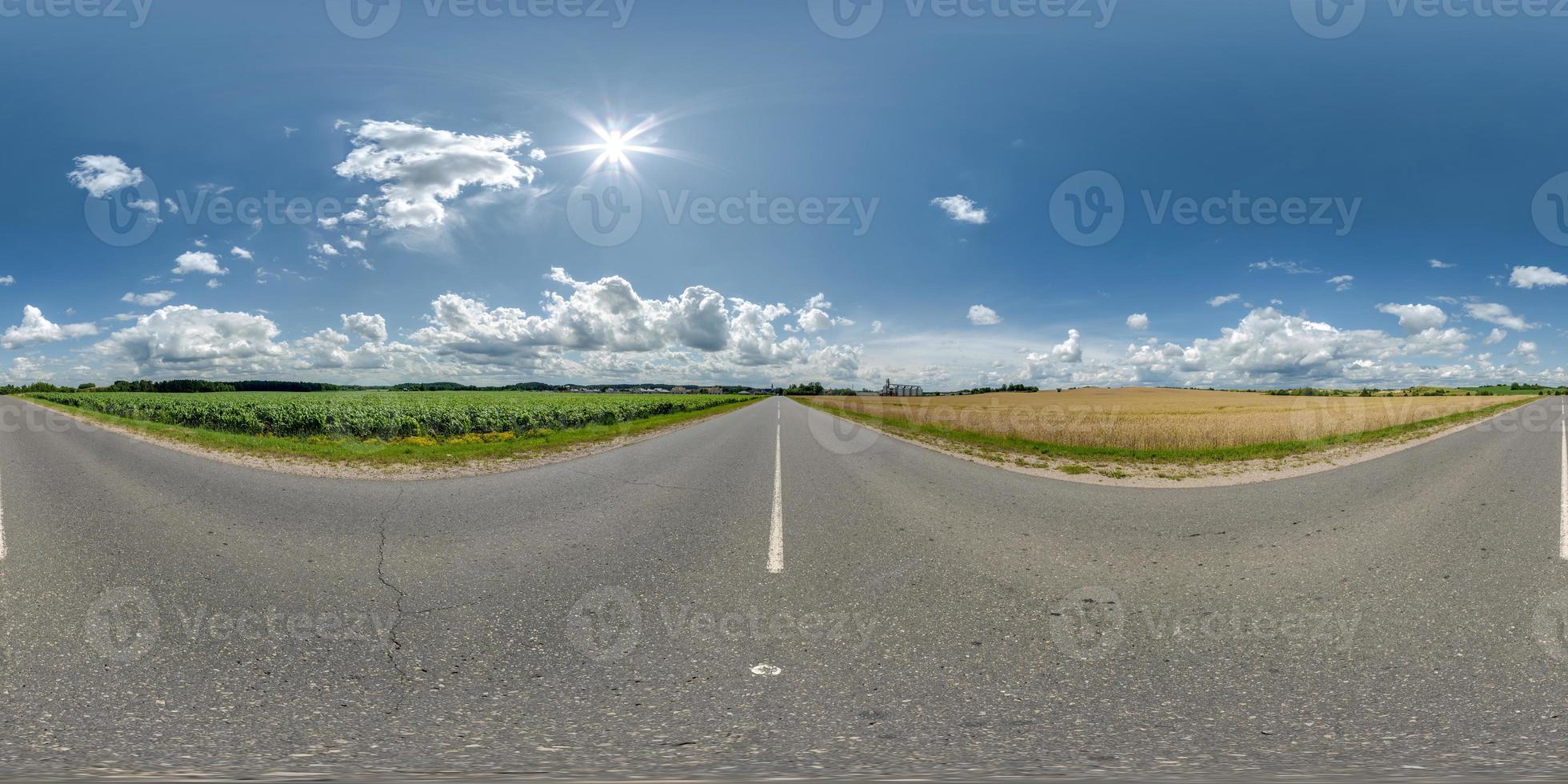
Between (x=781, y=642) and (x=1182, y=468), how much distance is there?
537 inches

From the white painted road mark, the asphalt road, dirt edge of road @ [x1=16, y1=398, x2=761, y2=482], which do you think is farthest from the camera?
dirt edge of road @ [x1=16, y1=398, x2=761, y2=482]

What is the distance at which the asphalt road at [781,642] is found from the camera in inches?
125

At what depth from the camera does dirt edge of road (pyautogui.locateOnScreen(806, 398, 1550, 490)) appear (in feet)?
39.9

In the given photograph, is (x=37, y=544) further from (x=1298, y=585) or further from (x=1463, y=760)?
(x=1298, y=585)

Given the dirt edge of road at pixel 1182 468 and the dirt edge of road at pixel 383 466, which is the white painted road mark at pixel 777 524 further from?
the dirt edge of road at pixel 383 466

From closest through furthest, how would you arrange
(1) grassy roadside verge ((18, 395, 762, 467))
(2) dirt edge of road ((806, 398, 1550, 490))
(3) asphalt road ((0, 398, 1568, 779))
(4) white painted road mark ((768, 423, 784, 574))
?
(3) asphalt road ((0, 398, 1568, 779)) → (4) white painted road mark ((768, 423, 784, 574)) → (2) dirt edge of road ((806, 398, 1550, 490)) → (1) grassy roadside verge ((18, 395, 762, 467))

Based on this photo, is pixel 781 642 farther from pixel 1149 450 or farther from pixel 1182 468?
pixel 1149 450

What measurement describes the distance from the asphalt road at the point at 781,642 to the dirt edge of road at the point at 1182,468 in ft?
11.3

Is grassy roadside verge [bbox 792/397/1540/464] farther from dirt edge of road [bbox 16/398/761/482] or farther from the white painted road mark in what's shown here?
dirt edge of road [bbox 16/398/761/482]

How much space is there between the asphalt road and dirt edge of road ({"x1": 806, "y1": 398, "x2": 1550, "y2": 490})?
344 centimetres

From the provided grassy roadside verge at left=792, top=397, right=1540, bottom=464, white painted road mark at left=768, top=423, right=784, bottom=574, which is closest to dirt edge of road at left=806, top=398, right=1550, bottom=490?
grassy roadside verge at left=792, top=397, right=1540, bottom=464

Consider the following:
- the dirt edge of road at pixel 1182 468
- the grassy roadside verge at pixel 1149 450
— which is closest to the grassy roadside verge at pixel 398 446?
the dirt edge of road at pixel 1182 468

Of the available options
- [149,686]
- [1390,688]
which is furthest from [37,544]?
[1390,688]

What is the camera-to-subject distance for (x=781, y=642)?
14.0 feet
